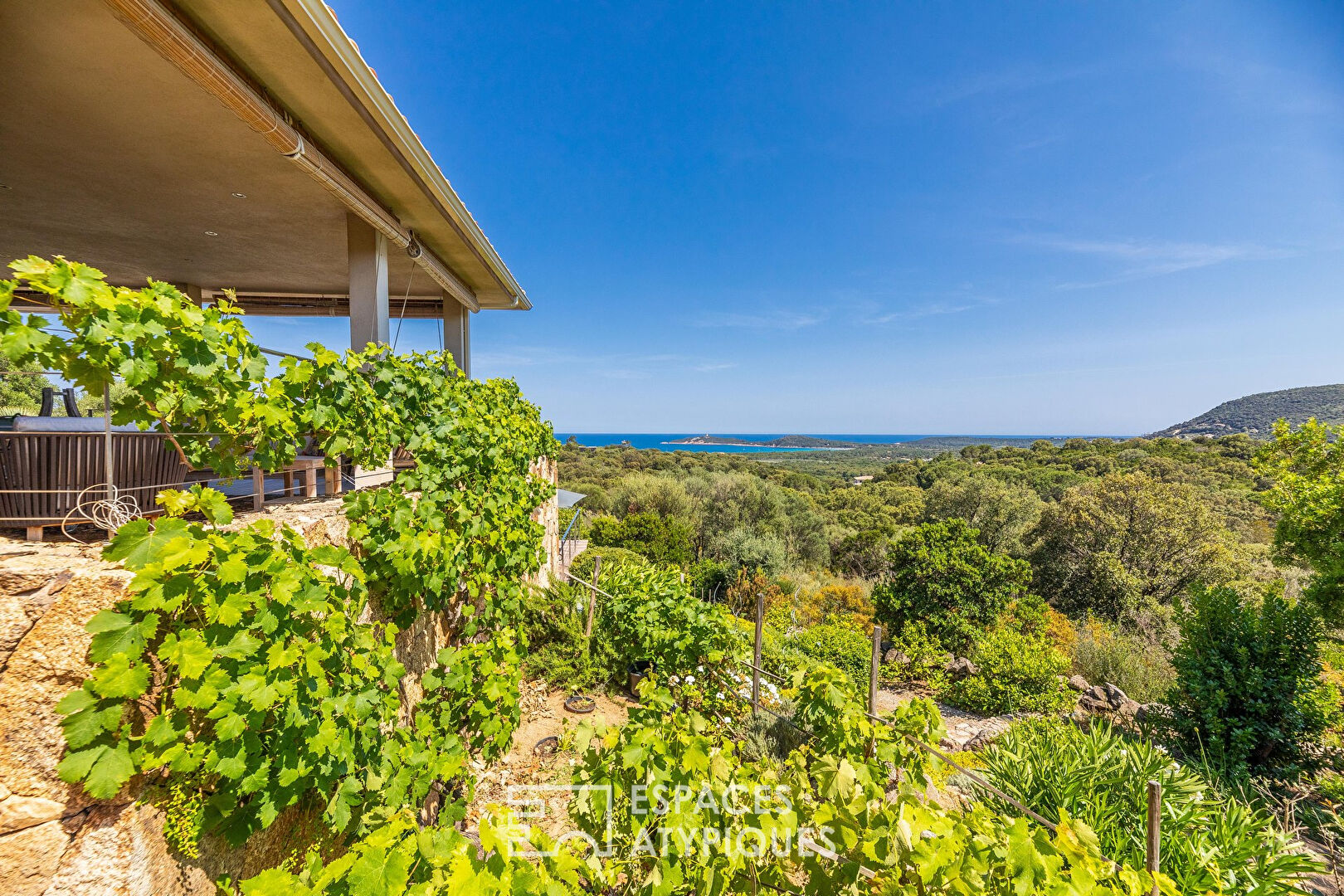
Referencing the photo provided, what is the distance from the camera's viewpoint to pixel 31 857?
1.00 meters

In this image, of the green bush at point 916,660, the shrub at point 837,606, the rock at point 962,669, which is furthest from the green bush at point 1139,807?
the shrub at point 837,606

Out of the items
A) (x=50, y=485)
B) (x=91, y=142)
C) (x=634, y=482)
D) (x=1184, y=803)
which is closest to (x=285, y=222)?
(x=91, y=142)

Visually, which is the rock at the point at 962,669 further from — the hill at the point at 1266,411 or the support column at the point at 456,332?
the hill at the point at 1266,411

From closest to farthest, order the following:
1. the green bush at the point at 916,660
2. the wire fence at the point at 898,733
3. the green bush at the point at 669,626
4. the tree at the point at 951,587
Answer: the wire fence at the point at 898,733, the green bush at the point at 669,626, the green bush at the point at 916,660, the tree at the point at 951,587

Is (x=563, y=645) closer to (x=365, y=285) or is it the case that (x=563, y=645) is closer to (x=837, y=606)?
(x=365, y=285)

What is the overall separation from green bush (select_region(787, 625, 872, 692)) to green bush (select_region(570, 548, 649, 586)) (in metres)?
2.69

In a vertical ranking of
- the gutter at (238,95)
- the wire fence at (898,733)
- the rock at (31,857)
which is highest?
the gutter at (238,95)

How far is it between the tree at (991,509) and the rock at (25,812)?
49.9 ft

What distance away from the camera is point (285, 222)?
4.02 meters

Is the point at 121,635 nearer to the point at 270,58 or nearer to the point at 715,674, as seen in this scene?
the point at 270,58

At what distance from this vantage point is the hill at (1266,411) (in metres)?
29.1

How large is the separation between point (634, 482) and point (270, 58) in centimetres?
1576

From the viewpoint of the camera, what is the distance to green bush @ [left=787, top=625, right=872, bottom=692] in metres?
6.72

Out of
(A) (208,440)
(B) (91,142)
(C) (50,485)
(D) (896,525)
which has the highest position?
(B) (91,142)
